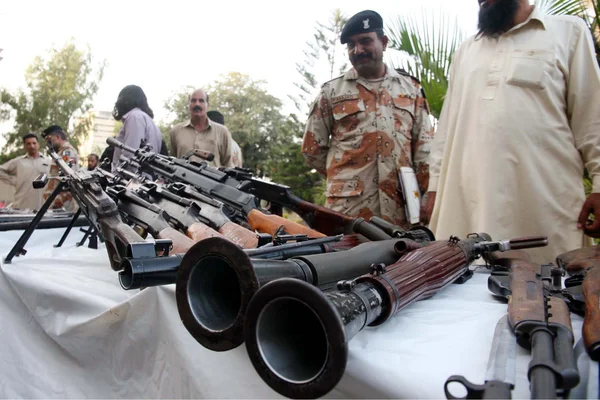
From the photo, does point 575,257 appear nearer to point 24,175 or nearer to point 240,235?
point 240,235

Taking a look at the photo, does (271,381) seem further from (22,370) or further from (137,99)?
(137,99)

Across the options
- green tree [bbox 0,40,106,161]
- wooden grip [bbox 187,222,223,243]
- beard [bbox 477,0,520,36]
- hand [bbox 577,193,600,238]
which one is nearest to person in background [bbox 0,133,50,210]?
wooden grip [bbox 187,222,223,243]

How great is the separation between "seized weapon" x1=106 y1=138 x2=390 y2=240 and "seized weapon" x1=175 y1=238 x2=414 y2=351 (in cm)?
94

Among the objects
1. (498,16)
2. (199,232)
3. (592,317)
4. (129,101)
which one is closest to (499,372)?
(592,317)

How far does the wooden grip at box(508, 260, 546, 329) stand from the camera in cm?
85

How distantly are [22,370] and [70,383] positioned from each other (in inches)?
10.5

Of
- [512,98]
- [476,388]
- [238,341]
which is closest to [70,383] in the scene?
[238,341]

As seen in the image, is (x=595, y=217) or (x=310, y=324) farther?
(x=595, y=217)

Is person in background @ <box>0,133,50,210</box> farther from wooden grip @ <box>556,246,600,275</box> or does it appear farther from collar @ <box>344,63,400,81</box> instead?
wooden grip @ <box>556,246,600,275</box>

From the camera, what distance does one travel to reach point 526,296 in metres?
0.96

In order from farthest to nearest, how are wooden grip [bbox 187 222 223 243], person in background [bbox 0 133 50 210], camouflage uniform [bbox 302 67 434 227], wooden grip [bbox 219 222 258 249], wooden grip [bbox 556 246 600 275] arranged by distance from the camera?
person in background [bbox 0 133 50 210]
camouflage uniform [bbox 302 67 434 227]
wooden grip [bbox 187 222 223 243]
wooden grip [bbox 219 222 258 249]
wooden grip [bbox 556 246 600 275]

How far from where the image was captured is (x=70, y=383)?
1665 mm

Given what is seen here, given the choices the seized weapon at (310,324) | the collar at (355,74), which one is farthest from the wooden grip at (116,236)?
the collar at (355,74)

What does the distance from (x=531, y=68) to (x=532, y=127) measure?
256 millimetres
